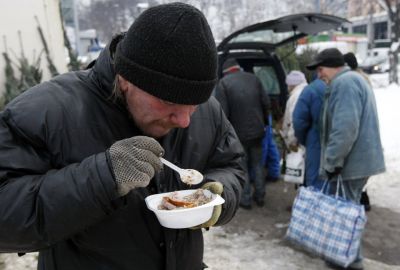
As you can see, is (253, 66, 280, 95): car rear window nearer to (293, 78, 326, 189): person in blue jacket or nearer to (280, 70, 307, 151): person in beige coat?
(280, 70, 307, 151): person in beige coat

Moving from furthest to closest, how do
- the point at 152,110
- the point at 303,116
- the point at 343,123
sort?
1. the point at 303,116
2. the point at 343,123
3. the point at 152,110

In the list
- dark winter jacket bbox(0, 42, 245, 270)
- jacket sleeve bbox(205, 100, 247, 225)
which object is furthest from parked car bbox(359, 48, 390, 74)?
dark winter jacket bbox(0, 42, 245, 270)

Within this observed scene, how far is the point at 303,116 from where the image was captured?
14.7 feet

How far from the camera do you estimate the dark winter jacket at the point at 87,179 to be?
1262 millimetres

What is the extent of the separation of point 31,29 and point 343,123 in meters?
7.06

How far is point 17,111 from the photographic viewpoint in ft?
4.58

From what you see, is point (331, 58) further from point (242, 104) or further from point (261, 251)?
point (261, 251)

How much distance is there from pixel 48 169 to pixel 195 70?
63 cm

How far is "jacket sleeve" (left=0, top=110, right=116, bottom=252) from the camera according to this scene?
4.11ft

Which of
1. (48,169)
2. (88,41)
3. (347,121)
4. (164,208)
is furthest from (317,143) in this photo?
(88,41)

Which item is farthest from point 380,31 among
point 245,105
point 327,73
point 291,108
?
point 327,73

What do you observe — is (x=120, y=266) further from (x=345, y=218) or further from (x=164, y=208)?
(x=345, y=218)

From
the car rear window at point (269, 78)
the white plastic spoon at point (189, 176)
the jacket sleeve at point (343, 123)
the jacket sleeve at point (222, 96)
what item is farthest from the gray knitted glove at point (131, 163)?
the car rear window at point (269, 78)

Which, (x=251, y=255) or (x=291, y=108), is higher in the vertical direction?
(x=291, y=108)
